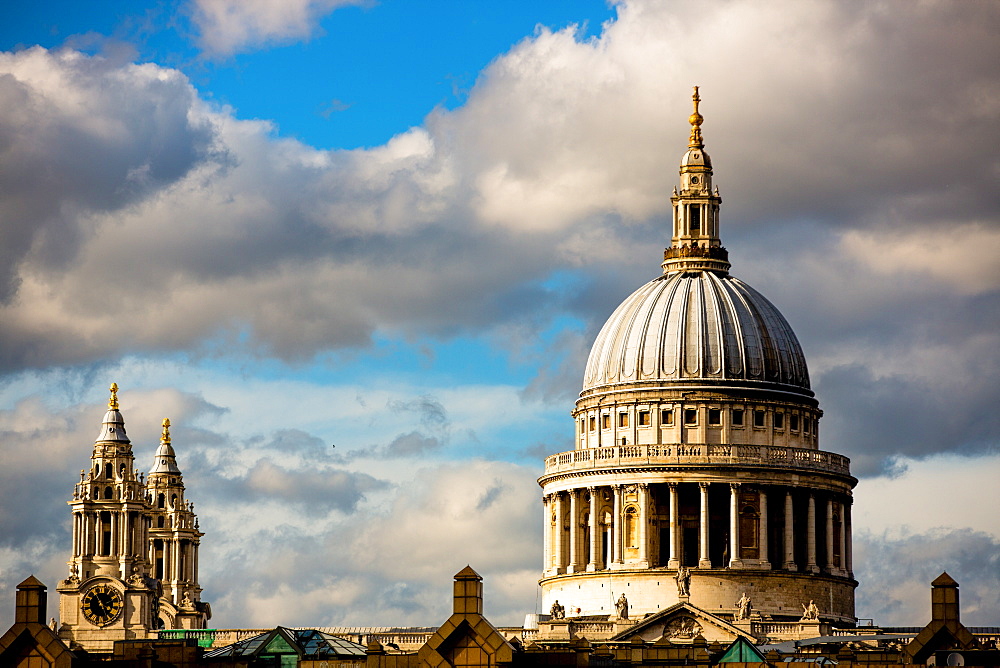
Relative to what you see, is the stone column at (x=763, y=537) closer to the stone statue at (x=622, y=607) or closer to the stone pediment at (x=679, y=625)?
the stone statue at (x=622, y=607)

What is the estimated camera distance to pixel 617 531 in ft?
646

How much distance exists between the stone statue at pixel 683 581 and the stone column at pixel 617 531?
19.1 feet

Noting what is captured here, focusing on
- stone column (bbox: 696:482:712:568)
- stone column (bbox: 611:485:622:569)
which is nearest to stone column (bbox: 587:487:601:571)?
stone column (bbox: 611:485:622:569)

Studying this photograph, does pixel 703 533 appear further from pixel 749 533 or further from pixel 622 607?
pixel 622 607

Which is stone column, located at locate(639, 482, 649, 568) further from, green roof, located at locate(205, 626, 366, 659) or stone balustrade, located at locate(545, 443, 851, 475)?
green roof, located at locate(205, 626, 366, 659)

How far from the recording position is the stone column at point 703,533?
635ft

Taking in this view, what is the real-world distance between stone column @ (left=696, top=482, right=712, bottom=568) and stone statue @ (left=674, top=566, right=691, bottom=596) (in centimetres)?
190

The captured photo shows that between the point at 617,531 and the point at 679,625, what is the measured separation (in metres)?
18.0

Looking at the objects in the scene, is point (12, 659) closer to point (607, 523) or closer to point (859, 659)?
point (859, 659)

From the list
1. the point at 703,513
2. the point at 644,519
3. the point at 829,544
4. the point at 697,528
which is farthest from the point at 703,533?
the point at 829,544

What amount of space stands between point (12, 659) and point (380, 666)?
11.8 metres

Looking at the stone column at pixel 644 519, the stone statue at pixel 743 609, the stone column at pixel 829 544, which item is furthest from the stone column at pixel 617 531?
the stone column at pixel 829 544

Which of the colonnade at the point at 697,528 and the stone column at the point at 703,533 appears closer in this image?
the stone column at the point at 703,533

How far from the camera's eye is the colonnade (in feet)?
641
